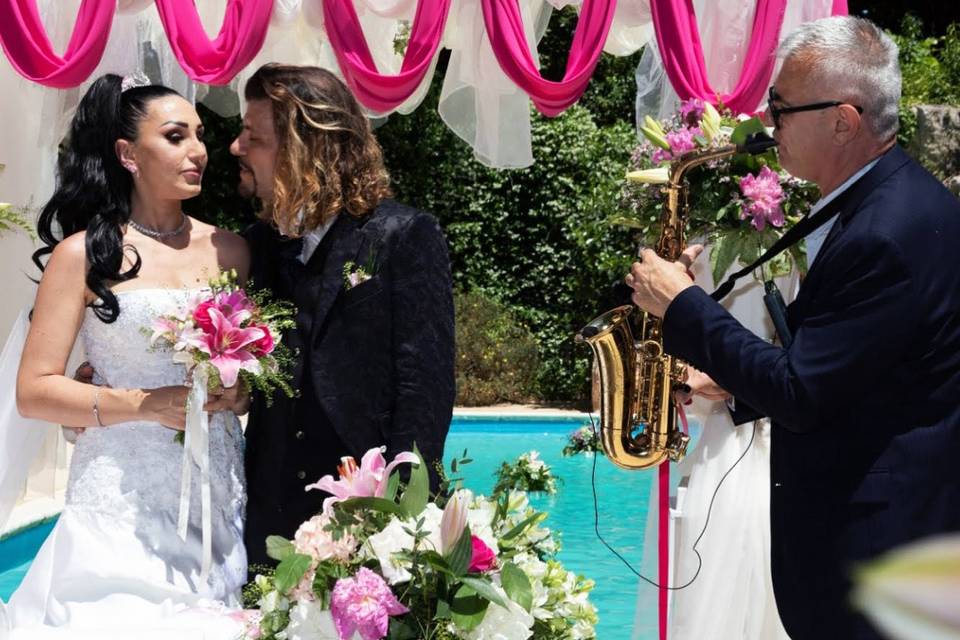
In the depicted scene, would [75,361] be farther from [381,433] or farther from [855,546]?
[855,546]

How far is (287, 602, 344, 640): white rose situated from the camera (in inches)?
77.9

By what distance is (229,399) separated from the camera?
298 cm

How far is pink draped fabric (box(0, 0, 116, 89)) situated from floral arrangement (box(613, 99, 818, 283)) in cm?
289

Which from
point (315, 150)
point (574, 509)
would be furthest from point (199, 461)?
point (574, 509)

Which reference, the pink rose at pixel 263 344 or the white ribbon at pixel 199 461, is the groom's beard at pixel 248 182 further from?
the white ribbon at pixel 199 461

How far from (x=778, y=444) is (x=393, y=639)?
871mm

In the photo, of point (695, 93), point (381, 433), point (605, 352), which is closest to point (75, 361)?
point (381, 433)

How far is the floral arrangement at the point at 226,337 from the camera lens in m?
2.78

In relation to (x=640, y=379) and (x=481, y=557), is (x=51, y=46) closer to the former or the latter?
(x=640, y=379)

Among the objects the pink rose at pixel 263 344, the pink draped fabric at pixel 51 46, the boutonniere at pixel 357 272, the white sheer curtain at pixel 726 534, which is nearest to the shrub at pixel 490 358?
the pink draped fabric at pixel 51 46

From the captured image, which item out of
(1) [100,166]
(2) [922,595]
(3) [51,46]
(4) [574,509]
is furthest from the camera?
(4) [574,509]

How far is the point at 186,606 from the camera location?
287 cm

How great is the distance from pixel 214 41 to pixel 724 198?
9.54 ft

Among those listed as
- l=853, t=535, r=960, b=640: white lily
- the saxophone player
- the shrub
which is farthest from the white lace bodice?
the shrub
